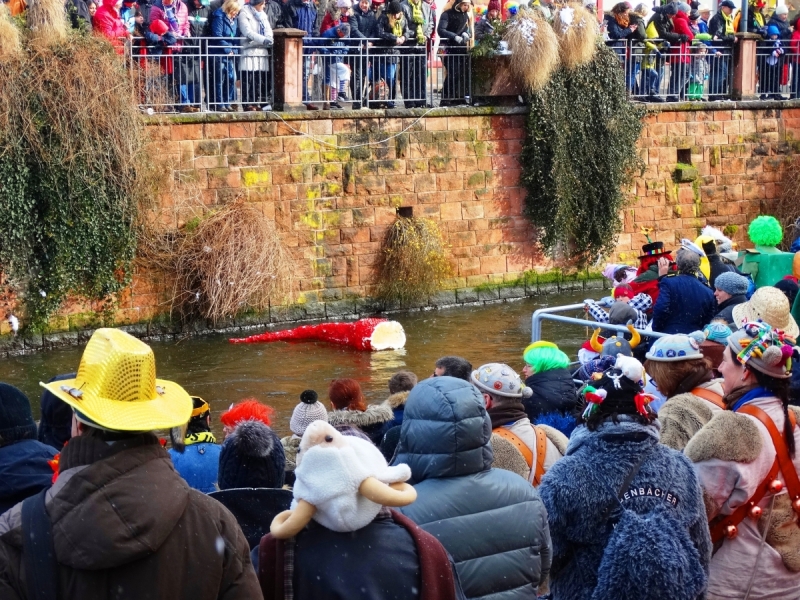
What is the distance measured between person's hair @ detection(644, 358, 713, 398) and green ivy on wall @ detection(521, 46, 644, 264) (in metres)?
14.4

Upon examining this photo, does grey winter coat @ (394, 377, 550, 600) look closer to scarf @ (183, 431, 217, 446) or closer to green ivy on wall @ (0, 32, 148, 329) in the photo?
scarf @ (183, 431, 217, 446)

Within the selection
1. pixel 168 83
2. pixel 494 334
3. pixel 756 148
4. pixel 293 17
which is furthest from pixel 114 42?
pixel 756 148

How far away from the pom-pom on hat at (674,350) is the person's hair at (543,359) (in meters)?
1.33

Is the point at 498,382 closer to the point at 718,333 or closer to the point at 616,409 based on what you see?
the point at 616,409

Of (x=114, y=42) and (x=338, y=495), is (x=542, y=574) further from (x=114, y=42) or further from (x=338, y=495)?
(x=114, y=42)

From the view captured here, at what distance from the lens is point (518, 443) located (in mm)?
4926

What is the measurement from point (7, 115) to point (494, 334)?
6.77 metres

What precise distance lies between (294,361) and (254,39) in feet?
15.6

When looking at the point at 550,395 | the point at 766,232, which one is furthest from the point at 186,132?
the point at 550,395

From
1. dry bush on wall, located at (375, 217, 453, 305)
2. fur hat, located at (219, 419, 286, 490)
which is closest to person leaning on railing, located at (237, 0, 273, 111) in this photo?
dry bush on wall, located at (375, 217, 453, 305)

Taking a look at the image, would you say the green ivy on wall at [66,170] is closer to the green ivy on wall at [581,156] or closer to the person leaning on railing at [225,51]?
the person leaning on railing at [225,51]

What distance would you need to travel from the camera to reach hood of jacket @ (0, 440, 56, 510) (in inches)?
154

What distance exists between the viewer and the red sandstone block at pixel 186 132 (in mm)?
16203

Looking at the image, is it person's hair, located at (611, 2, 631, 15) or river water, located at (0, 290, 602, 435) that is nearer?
river water, located at (0, 290, 602, 435)
